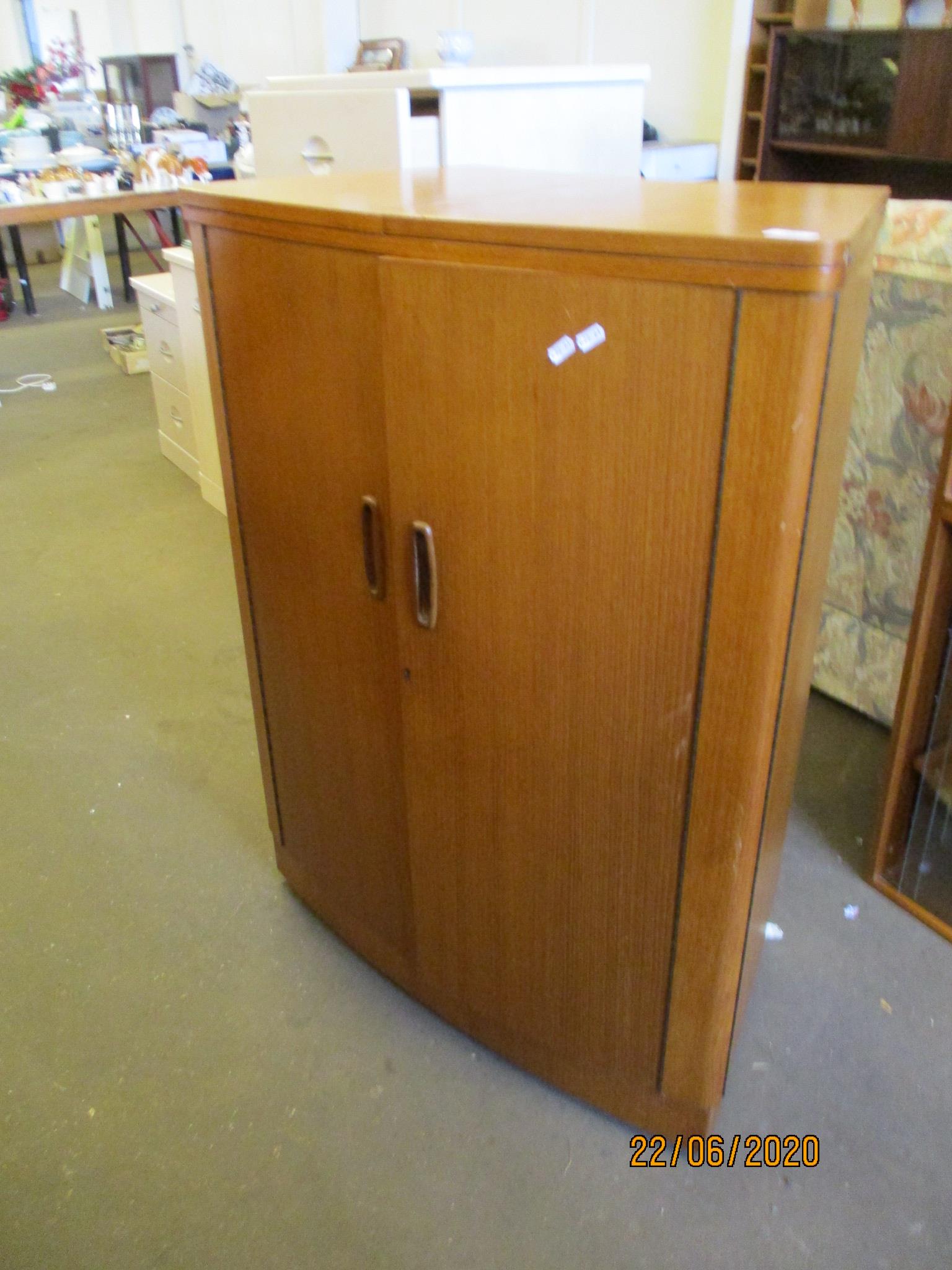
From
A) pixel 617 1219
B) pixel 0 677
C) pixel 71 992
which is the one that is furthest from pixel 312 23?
pixel 617 1219

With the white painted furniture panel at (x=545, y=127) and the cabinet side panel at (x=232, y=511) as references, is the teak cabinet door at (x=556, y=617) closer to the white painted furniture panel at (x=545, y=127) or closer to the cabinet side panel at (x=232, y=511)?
the cabinet side panel at (x=232, y=511)

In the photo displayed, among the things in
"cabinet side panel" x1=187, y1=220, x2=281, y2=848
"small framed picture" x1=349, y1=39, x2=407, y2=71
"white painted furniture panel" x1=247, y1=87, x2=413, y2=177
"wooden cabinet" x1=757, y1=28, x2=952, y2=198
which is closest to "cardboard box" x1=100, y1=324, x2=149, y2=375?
"small framed picture" x1=349, y1=39, x2=407, y2=71

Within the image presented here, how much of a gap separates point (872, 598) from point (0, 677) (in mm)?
2013

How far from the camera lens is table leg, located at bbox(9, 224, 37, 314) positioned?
5254 mm

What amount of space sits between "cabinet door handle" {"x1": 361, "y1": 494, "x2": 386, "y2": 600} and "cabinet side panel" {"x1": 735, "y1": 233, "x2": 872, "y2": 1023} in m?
0.47

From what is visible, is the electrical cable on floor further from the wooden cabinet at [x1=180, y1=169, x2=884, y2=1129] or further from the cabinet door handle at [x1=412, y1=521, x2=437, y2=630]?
the cabinet door handle at [x1=412, y1=521, x2=437, y2=630]

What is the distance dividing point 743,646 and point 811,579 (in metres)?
0.23

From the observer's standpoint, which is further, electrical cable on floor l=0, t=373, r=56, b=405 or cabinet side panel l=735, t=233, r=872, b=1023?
electrical cable on floor l=0, t=373, r=56, b=405

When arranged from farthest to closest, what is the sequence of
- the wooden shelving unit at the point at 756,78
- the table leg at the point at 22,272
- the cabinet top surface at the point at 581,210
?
the table leg at the point at 22,272
the wooden shelving unit at the point at 756,78
the cabinet top surface at the point at 581,210

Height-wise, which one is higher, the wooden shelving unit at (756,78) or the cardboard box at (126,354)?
the wooden shelving unit at (756,78)

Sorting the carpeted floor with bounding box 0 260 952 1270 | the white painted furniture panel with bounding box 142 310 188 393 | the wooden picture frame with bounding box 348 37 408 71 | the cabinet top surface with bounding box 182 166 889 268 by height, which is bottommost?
the carpeted floor with bounding box 0 260 952 1270

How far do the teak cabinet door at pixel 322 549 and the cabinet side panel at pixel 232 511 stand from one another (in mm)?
16

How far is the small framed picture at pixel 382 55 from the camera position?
470 cm
